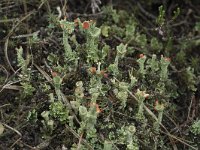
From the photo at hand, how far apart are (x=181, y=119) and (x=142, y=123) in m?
0.30

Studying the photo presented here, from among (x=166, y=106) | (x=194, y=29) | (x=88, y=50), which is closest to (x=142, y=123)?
(x=166, y=106)

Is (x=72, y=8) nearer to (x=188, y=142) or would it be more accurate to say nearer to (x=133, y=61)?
(x=133, y=61)

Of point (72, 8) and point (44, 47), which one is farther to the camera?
point (72, 8)

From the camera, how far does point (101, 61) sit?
2.37m

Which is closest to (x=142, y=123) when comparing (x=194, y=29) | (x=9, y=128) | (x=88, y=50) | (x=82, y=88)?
(x=82, y=88)

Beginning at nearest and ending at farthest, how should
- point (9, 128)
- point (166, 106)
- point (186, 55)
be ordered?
point (9, 128)
point (166, 106)
point (186, 55)

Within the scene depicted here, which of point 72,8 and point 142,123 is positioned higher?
point 72,8

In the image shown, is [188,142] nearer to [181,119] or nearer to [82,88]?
[181,119]

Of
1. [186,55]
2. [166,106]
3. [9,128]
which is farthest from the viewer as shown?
[186,55]

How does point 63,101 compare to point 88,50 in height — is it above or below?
below

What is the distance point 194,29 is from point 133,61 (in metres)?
0.63

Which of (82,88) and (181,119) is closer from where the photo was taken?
(82,88)

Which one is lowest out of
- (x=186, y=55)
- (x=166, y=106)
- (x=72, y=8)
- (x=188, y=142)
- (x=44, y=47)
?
(x=188, y=142)

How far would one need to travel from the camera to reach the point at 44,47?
96.2 inches
